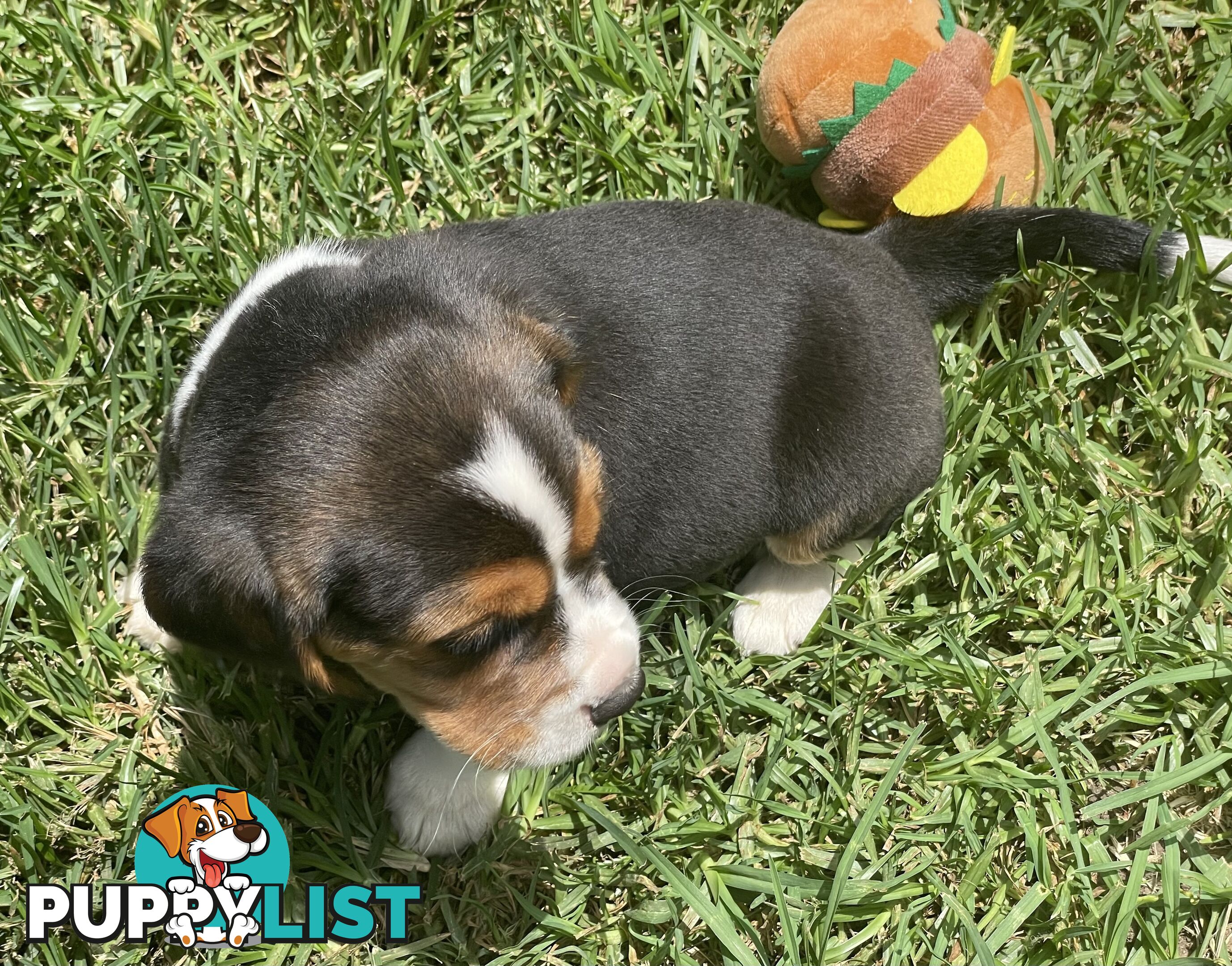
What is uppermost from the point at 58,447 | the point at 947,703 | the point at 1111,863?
the point at 58,447

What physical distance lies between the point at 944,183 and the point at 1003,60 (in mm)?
668

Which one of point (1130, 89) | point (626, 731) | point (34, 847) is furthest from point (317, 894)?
point (1130, 89)

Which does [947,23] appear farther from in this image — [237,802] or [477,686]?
[237,802]

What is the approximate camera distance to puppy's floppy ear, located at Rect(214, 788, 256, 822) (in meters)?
3.73

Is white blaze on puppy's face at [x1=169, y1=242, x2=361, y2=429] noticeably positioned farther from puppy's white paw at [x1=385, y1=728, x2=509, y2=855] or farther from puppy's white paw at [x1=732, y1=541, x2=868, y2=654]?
puppy's white paw at [x1=732, y1=541, x2=868, y2=654]

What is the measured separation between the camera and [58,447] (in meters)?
4.16

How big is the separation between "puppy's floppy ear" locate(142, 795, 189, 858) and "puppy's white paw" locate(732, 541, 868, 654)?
2044 mm

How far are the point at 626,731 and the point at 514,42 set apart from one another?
286 centimetres

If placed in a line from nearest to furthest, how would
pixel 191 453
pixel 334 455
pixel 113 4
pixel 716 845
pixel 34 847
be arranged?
pixel 334 455, pixel 191 453, pixel 34 847, pixel 716 845, pixel 113 4

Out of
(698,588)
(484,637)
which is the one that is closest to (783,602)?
(698,588)

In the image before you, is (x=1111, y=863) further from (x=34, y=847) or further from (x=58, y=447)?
(x=58, y=447)

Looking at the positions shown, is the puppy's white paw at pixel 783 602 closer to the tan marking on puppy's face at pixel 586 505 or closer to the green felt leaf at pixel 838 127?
the tan marking on puppy's face at pixel 586 505

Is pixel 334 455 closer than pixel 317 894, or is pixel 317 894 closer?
pixel 334 455

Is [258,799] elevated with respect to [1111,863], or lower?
elevated
